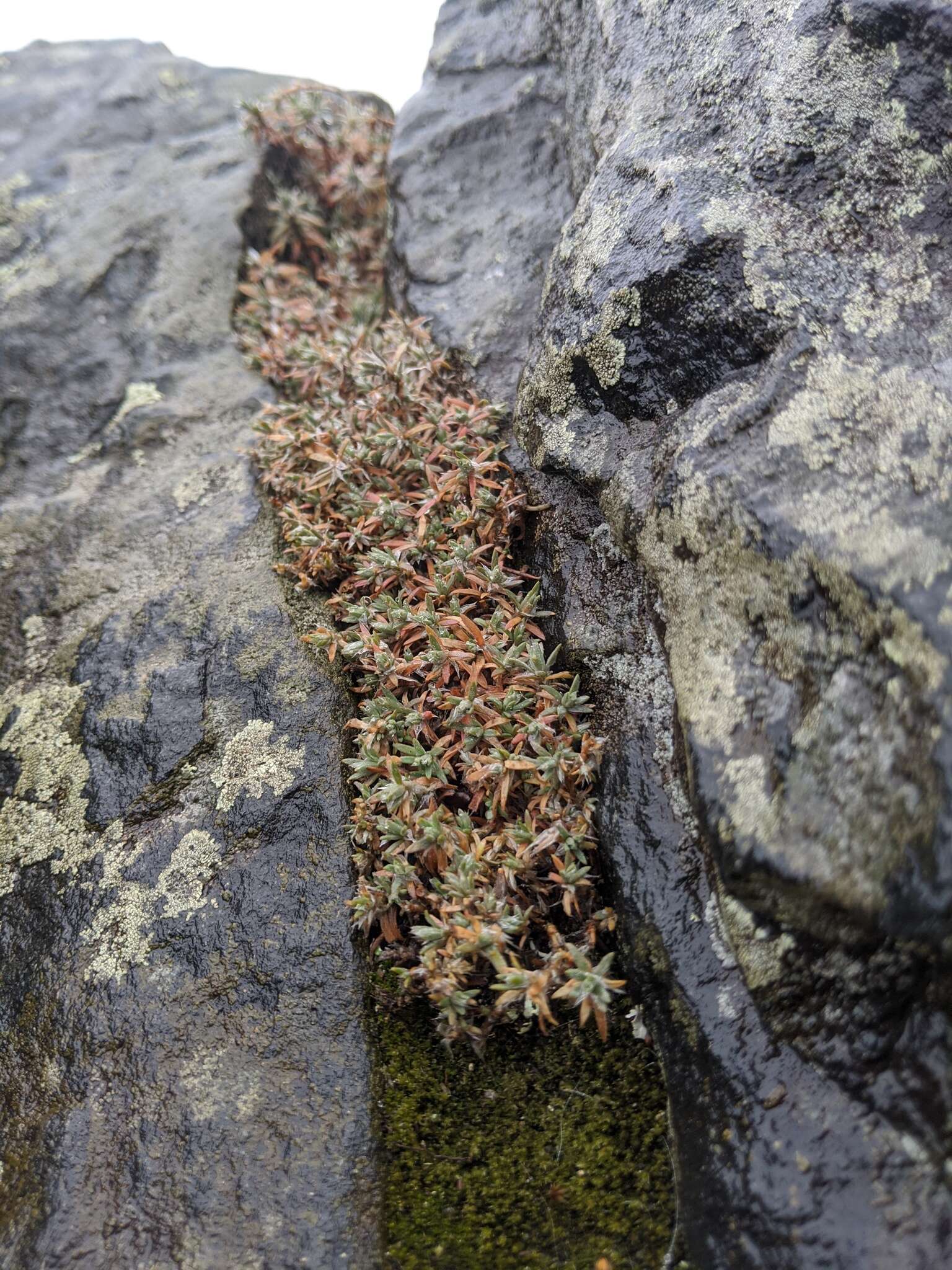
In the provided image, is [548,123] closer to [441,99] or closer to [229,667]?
[441,99]

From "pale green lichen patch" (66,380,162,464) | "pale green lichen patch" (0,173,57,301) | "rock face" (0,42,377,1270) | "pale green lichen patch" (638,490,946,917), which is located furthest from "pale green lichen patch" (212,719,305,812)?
"pale green lichen patch" (0,173,57,301)

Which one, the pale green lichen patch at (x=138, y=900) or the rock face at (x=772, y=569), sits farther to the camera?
the pale green lichen patch at (x=138, y=900)

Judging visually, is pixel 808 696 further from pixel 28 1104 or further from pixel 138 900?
pixel 28 1104

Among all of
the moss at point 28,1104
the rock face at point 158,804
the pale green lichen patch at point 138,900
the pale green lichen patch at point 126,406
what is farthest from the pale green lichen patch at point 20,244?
the moss at point 28,1104

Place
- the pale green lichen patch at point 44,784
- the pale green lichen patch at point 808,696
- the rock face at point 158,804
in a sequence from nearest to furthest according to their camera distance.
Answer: the pale green lichen patch at point 808,696 → the rock face at point 158,804 → the pale green lichen patch at point 44,784

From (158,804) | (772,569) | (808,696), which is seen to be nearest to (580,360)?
(772,569)

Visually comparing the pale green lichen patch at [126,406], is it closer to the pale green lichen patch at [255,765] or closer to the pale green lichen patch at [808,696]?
the pale green lichen patch at [255,765]
